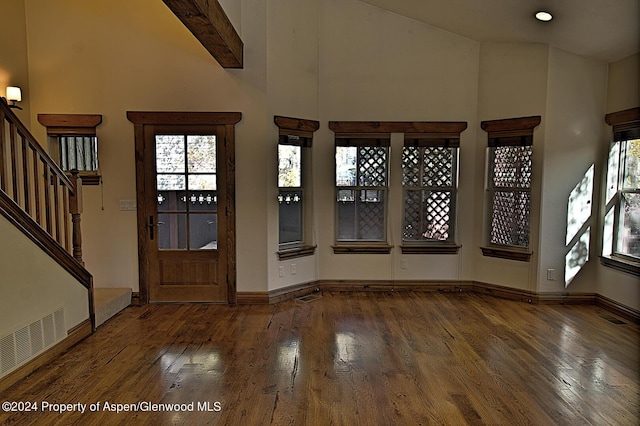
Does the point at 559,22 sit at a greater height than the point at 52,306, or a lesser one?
greater

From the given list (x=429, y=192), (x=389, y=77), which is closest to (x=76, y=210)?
(x=389, y=77)

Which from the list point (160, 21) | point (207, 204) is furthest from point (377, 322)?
point (160, 21)

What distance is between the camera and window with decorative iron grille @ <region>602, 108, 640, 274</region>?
14.0 ft

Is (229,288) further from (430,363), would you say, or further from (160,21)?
(160,21)

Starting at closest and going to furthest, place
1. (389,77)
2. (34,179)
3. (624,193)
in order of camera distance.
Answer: (34,179), (624,193), (389,77)

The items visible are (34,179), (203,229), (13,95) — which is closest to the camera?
(34,179)

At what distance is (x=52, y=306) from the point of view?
328cm

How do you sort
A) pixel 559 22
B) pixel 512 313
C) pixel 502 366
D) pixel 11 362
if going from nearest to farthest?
pixel 11 362 → pixel 502 366 → pixel 559 22 → pixel 512 313

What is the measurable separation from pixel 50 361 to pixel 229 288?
1857mm

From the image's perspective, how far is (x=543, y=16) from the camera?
12.8 ft

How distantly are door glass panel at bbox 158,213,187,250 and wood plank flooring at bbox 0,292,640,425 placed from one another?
0.73m

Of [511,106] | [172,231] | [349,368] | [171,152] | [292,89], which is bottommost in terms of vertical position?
[349,368]

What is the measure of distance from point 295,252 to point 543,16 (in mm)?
3565

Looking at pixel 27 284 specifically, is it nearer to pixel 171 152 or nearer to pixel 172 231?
pixel 172 231
